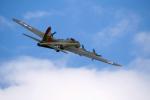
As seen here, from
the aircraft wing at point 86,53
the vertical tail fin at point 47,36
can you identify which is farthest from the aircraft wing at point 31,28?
the aircraft wing at point 86,53

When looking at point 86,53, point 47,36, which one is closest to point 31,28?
point 47,36

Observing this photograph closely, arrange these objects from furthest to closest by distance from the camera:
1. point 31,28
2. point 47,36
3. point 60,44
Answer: point 31,28
point 60,44
point 47,36

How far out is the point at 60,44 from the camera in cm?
8900

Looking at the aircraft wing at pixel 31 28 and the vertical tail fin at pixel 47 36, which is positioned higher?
the aircraft wing at pixel 31 28

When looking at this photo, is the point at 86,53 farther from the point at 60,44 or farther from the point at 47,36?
the point at 47,36

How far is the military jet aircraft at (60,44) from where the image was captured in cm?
8531

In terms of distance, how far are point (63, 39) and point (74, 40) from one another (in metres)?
4.26

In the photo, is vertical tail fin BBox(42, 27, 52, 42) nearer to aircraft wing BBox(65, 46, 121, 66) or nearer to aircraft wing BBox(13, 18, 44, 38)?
aircraft wing BBox(13, 18, 44, 38)

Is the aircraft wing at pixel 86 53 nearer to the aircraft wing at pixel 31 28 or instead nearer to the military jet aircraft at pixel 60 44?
the military jet aircraft at pixel 60 44

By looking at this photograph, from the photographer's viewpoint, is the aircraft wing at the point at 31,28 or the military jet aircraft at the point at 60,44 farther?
the aircraft wing at the point at 31,28

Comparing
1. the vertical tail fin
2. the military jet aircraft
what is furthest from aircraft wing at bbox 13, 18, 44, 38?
the vertical tail fin

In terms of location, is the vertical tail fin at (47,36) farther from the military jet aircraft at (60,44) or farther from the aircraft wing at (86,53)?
the aircraft wing at (86,53)

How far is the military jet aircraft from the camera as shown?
85312 mm

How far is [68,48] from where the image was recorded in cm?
9225
